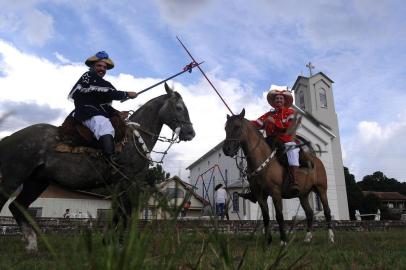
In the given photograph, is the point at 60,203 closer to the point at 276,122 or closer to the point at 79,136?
the point at 276,122

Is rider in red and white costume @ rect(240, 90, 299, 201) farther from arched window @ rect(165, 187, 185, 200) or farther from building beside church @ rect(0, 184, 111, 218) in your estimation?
building beside church @ rect(0, 184, 111, 218)

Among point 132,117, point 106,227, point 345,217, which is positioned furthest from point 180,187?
point 345,217

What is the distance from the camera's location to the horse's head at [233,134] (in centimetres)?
820

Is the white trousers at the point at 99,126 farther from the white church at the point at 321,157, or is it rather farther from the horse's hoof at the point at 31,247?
the white church at the point at 321,157

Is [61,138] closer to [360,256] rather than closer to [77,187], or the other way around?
[77,187]

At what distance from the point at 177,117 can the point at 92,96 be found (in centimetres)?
172

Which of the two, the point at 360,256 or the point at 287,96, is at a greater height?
the point at 287,96

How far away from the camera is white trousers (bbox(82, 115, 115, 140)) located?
6421 millimetres

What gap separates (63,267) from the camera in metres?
1.49

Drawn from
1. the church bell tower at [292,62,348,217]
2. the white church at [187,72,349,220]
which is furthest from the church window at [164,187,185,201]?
the church bell tower at [292,62,348,217]

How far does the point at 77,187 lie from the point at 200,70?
18.0ft

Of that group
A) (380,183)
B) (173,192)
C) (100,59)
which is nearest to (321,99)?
(100,59)

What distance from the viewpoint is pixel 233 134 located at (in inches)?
329

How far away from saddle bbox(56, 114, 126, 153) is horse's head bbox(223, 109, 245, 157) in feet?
8.08
